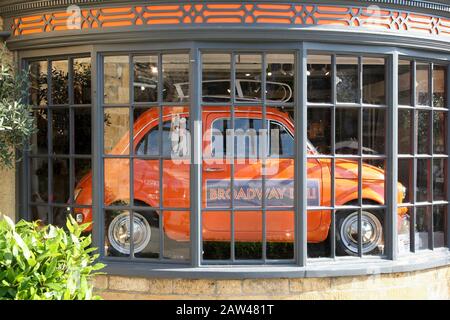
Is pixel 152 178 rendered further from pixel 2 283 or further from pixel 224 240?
pixel 2 283

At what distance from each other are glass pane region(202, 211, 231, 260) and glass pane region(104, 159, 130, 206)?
0.92 meters

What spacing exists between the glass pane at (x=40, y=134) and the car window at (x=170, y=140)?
1.20 meters

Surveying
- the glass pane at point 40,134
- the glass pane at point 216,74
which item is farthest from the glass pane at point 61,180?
the glass pane at point 216,74

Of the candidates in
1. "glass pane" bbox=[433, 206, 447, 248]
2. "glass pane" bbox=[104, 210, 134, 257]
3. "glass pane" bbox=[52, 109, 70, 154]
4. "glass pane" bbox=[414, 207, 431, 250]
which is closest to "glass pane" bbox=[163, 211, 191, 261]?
"glass pane" bbox=[104, 210, 134, 257]

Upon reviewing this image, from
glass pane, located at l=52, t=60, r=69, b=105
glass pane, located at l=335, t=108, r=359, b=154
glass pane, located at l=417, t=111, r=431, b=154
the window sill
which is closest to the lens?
the window sill

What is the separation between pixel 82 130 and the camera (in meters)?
6.68

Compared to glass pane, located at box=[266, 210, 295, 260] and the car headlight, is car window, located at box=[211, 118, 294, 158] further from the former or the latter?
the car headlight

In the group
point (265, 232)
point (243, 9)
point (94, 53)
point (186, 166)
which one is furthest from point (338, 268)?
point (94, 53)

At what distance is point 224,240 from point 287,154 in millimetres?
1106

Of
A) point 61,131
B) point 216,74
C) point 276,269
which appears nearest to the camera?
point 276,269

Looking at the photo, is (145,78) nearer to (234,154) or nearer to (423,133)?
(234,154)

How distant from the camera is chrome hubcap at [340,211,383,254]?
21.4ft

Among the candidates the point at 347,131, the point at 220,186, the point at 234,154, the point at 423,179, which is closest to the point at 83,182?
the point at 220,186

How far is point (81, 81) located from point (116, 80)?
449mm
